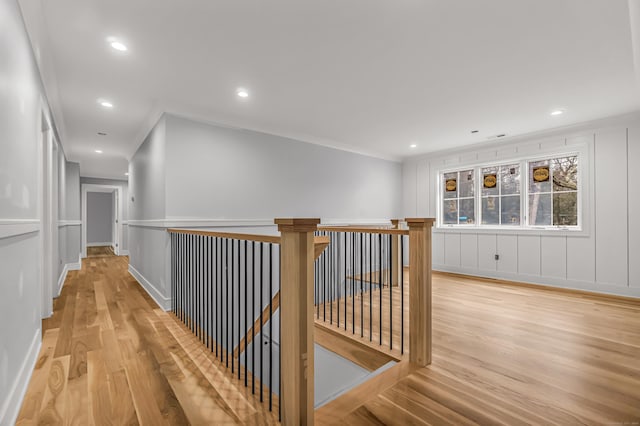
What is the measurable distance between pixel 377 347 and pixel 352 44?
2418 millimetres

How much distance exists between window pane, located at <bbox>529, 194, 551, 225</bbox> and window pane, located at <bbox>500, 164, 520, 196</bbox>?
28 centimetres

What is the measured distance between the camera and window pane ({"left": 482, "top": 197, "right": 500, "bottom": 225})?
516 centimetres

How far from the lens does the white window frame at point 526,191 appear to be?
13.9ft

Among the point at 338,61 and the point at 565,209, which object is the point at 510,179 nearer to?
the point at 565,209

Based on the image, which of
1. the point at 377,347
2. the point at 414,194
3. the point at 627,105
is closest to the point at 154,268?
the point at 377,347

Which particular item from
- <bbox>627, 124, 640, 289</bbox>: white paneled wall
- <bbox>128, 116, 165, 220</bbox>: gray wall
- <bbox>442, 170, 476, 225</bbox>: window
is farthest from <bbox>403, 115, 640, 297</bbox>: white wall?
<bbox>128, 116, 165, 220</bbox>: gray wall

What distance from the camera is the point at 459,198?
5664 millimetres

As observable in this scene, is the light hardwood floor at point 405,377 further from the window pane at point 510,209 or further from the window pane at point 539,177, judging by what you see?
the window pane at point 539,177

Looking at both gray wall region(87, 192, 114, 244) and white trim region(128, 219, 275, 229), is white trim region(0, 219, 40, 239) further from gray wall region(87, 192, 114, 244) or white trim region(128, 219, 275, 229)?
gray wall region(87, 192, 114, 244)

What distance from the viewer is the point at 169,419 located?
1.50 m

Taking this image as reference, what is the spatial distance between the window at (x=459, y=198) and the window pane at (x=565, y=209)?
3.96 ft

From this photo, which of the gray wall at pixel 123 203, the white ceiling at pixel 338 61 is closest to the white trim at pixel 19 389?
the white ceiling at pixel 338 61

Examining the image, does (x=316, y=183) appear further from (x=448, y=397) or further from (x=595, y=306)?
(x=595, y=306)

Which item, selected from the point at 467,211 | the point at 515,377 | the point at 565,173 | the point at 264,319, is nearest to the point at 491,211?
the point at 467,211
